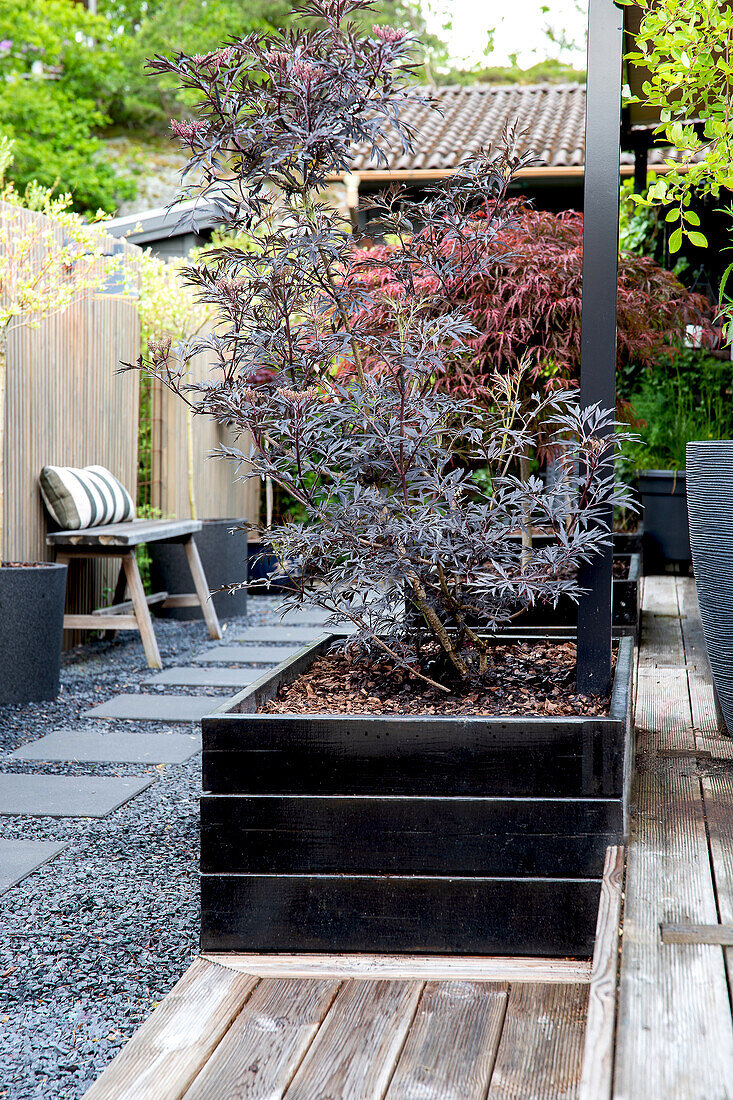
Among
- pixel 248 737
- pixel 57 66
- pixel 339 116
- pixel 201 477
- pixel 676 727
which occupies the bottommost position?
pixel 676 727

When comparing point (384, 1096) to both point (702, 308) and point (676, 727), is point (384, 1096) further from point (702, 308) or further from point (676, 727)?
point (702, 308)

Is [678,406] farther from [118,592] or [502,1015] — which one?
[502,1015]

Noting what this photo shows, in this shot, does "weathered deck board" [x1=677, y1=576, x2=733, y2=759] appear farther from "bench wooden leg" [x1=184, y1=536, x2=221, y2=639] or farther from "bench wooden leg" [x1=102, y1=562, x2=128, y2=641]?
"bench wooden leg" [x1=102, y1=562, x2=128, y2=641]

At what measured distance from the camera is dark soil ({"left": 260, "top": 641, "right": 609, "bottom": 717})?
196 centimetres

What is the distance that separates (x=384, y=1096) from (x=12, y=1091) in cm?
59

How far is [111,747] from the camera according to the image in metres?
3.54

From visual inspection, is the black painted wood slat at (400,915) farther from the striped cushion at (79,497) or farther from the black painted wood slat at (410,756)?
the striped cushion at (79,497)

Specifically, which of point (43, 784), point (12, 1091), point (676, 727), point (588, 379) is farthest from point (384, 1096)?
point (43, 784)

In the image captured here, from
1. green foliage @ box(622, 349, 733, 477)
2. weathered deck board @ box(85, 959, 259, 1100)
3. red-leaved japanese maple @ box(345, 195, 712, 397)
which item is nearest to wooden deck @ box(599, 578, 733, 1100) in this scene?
weathered deck board @ box(85, 959, 259, 1100)

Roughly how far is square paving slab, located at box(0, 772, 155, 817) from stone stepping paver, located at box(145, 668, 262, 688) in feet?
4.53

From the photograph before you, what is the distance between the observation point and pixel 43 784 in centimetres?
311

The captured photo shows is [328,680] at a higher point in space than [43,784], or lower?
higher

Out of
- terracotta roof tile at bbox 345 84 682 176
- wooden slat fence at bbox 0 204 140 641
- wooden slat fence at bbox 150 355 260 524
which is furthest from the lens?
terracotta roof tile at bbox 345 84 682 176

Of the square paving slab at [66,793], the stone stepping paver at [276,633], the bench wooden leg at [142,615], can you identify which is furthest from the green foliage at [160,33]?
the square paving slab at [66,793]
